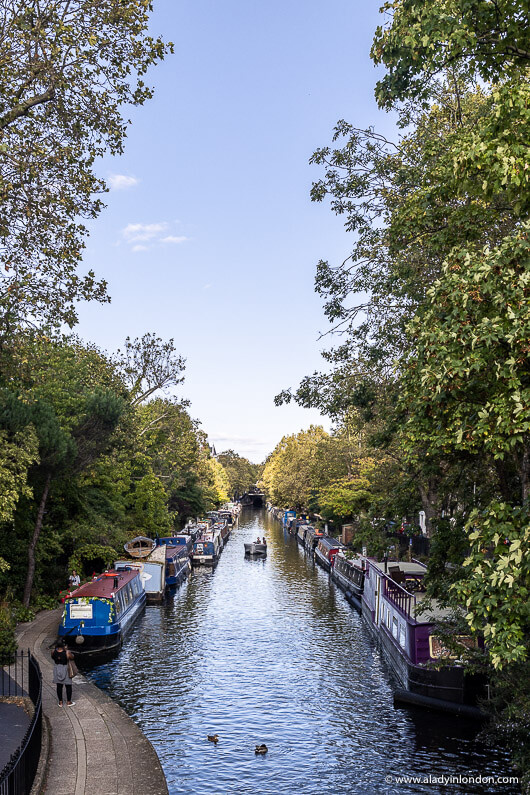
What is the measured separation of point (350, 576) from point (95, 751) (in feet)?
118

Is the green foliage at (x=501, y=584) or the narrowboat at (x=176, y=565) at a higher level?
the green foliage at (x=501, y=584)

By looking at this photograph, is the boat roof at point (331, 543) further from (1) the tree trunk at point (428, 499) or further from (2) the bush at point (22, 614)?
(1) the tree trunk at point (428, 499)

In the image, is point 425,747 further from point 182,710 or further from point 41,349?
point 41,349

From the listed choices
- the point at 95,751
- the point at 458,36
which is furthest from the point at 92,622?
the point at 458,36

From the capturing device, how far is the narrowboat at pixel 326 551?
6288 centimetres

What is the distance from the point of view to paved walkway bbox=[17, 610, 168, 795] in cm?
1523

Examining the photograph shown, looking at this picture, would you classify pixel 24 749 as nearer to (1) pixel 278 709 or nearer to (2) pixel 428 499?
(1) pixel 278 709

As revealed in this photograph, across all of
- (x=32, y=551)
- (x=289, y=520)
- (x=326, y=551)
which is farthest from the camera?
(x=289, y=520)

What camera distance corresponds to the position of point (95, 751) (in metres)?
17.2

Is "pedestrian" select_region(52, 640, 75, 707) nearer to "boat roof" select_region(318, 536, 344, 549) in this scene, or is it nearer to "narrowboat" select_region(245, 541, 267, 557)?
"boat roof" select_region(318, 536, 344, 549)

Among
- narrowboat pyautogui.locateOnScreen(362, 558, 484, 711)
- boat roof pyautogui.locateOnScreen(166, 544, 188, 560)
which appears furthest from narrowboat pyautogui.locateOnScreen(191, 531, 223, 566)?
narrowboat pyautogui.locateOnScreen(362, 558, 484, 711)

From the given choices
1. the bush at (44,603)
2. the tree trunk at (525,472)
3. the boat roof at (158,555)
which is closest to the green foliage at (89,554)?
the bush at (44,603)

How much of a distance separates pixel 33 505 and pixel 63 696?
18.8 metres

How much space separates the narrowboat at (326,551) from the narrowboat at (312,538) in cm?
316
